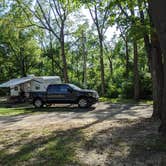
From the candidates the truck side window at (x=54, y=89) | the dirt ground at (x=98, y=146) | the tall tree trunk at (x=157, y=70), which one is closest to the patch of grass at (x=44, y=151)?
the dirt ground at (x=98, y=146)

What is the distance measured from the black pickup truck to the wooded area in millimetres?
4442

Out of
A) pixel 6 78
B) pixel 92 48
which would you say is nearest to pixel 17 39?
pixel 6 78

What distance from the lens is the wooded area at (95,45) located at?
12.5m

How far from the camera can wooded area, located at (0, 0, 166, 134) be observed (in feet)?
41.0

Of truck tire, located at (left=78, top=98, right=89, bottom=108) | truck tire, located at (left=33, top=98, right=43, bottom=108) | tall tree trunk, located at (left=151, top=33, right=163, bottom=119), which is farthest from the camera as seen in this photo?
truck tire, located at (left=33, top=98, right=43, bottom=108)

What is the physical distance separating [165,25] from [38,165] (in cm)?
463

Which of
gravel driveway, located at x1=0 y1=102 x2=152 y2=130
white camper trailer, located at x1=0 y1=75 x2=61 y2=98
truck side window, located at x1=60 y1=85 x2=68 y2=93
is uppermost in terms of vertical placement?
white camper trailer, located at x1=0 y1=75 x2=61 y2=98

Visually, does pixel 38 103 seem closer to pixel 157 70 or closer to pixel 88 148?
pixel 157 70

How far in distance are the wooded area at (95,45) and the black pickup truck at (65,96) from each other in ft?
14.6

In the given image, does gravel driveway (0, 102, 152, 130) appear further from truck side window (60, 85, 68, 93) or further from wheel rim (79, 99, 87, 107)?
truck side window (60, 85, 68, 93)

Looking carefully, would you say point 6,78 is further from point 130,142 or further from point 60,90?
point 130,142

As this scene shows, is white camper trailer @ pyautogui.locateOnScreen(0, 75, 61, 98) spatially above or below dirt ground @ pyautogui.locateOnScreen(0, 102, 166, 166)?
above

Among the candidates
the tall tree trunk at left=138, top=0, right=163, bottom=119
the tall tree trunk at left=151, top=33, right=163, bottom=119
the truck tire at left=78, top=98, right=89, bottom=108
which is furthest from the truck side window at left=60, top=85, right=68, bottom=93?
the tall tree trunk at left=151, top=33, right=163, bottom=119

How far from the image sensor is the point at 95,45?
54625mm
